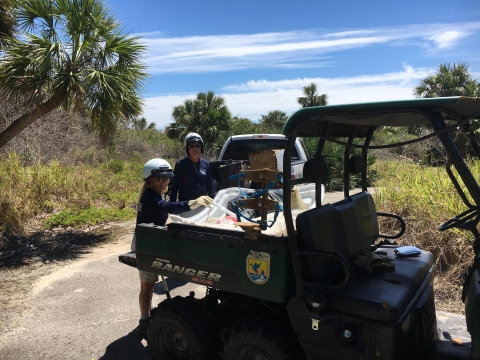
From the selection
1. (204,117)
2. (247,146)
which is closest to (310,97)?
(204,117)

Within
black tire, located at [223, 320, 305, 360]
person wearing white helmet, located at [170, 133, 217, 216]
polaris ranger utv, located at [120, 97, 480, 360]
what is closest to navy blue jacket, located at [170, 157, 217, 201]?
person wearing white helmet, located at [170, 133, 217, 216]

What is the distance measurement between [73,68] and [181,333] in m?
5.81

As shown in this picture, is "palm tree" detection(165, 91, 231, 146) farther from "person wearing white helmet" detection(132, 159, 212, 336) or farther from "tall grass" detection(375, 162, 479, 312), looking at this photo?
"person wearing white helmet" detection(132, 159, 212, 336)

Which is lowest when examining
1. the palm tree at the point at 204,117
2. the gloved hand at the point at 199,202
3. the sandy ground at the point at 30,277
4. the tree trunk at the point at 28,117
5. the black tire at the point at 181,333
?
the sandy ground at the point at 30,277

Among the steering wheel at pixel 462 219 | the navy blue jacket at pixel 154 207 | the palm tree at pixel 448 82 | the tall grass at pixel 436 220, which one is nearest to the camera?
the steering wheel at pixel 462 219

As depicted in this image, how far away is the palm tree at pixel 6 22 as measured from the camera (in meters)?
7.29

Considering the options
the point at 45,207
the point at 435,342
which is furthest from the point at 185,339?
the point at 45,207

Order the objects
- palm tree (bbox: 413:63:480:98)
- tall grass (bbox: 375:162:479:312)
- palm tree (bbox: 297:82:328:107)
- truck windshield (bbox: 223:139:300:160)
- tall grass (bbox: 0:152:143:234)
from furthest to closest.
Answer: palm tree (bbox: 297:82:328:107), palm tree (bbox: 413:63:480:98), tall grass (bbox: 0:152:143:234), truck windshield (bbox: 223:139:300:160), tall grass (bbox: 375:162:479:312)

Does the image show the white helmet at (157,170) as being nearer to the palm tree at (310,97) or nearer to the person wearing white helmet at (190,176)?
the person wearing white helmet at (190,176)

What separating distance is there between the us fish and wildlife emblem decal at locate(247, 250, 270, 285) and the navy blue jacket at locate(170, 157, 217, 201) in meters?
2.84

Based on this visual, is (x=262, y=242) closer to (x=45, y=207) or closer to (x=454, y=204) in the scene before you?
(x=454, y=204)

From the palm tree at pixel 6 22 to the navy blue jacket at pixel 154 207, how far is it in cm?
553

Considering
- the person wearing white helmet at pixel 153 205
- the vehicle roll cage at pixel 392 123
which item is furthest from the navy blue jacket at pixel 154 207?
the vehicle roll cage at pixel 392 123

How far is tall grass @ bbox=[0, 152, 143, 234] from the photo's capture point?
8133 mm
